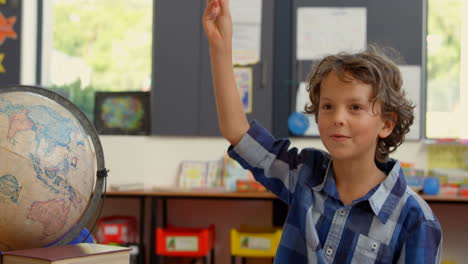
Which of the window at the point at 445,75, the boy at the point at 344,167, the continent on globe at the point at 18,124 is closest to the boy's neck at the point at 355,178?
the boy at the point at 344,167

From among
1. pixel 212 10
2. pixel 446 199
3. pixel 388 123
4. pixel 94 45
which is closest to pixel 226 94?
pixel 212 10

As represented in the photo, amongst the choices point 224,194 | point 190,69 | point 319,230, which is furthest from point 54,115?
point 190,69

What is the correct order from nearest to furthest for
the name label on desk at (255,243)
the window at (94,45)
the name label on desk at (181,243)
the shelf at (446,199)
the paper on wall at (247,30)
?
the shelf at (446,199), the name label on desk at (255,243), the name label on desk at (181,243), the paper on wall at (247,30), the window at (94,45)

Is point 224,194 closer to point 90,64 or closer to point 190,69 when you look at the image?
point 190,69

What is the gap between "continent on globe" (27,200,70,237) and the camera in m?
1.03

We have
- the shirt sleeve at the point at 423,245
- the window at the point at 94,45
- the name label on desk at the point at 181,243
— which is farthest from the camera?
the window at the point at 94,45

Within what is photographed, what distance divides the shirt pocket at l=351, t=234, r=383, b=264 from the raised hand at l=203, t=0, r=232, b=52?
533 millimetres

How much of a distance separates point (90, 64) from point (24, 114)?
11.0 ft

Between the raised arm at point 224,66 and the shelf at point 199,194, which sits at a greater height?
the raised arm at point 224,66

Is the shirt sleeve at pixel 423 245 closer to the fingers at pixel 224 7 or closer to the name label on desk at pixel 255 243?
the fingers at pixel 224 7

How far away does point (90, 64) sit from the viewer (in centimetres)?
430

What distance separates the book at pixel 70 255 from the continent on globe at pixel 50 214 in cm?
4

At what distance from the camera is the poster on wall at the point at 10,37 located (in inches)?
161

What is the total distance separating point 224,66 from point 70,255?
539 mm
